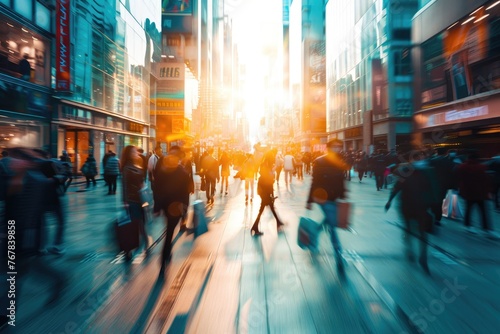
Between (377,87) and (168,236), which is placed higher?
(377,87)

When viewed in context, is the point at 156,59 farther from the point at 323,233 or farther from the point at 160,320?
the point at 160,320

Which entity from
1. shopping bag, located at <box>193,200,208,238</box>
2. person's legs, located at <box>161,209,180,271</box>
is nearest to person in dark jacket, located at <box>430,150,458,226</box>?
shopping bag, located at <box>193,200,208,238</box>

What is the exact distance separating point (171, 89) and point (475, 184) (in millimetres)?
46765

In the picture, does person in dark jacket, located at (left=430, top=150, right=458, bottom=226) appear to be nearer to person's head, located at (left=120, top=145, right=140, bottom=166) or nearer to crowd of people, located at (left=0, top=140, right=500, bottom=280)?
crowd of people, located at (left=0, top=140, right=500, bottom=280)

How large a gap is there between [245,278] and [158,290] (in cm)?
114

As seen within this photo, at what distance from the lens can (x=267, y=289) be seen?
4680 mm

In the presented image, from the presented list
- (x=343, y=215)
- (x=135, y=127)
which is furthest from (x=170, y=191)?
(x=135, y=127)

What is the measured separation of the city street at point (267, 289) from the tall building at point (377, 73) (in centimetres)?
2768

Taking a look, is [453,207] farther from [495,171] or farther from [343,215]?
[343,215]

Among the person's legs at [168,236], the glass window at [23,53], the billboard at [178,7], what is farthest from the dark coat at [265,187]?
the billboard at [178,7]

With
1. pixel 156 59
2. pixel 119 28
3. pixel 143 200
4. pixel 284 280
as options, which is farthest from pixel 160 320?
pixel 156 59

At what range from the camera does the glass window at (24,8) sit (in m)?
17.5

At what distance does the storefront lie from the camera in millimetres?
21791

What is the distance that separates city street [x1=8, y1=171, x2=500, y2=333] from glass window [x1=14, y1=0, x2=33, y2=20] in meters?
14.7
